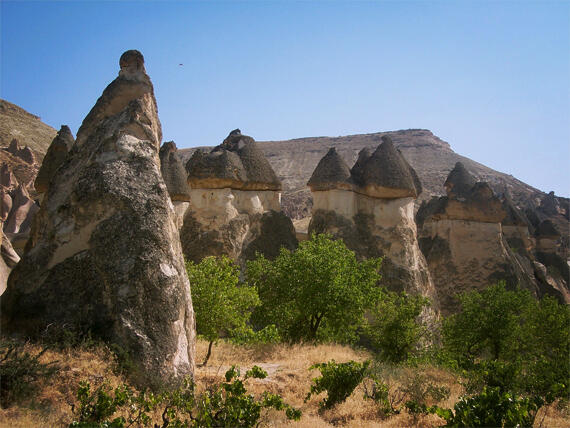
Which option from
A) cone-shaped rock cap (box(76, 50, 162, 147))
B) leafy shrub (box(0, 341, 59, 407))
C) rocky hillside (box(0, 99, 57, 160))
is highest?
rocky hillside (box(0, 99, 57, 160))

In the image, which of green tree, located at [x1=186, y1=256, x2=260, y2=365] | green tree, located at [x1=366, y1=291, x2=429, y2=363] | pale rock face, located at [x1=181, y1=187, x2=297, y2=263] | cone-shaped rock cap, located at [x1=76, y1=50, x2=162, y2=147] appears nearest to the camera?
cone-shaped rock cap, located at [x1=76, y1=50, x2=162, y2=147]

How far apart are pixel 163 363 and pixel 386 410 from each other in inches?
120

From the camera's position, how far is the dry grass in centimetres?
525

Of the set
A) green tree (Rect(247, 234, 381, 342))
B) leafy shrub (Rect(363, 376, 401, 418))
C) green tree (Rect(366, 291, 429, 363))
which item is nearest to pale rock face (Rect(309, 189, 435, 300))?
green tree (Rect(247, 234, 381, 342))

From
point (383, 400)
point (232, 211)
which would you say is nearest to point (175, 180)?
point (232, 211)

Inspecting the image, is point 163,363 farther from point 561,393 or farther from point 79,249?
point 561,393

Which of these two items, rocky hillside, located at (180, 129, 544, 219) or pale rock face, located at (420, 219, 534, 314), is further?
rocky hillside, located at (180, 129, 544, 219)

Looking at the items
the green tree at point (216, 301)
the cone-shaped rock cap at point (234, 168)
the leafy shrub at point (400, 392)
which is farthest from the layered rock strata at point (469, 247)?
the green tree at point (216, 301)

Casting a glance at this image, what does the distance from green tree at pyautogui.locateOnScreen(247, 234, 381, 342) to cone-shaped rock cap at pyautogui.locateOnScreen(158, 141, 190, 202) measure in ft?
19.4

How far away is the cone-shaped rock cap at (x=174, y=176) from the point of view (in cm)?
1822

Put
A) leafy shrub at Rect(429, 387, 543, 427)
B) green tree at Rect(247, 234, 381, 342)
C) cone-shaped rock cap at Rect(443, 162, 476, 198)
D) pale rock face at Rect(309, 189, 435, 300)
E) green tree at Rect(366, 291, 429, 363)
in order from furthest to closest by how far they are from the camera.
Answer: cone-shaped rock cap at Rect(443, 162, 476, 198)
pale rock face at Rect(309, 189, 435, 300)
green tree at Rect(247, 234, 381, 342)
green tree at Rect(366, 291, 429, 363)
leafy shrub at Rect(429, 387, 543, 427)

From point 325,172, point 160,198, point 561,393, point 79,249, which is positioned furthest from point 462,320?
point 79,249

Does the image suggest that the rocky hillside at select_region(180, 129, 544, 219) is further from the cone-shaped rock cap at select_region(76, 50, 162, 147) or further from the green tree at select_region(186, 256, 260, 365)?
the cone-shaped rock cap at select_region(76, 50, 162, 147)

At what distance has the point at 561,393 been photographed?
8.70 metres
